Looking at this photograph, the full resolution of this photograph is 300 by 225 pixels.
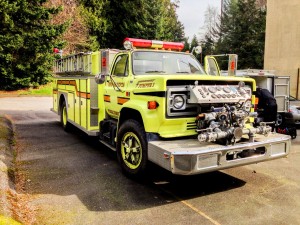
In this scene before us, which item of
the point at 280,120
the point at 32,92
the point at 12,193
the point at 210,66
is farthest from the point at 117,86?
the point at 32,92

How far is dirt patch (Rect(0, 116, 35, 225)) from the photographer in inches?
150

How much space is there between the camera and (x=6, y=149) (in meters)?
6.82

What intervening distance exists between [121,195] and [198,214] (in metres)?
1.22

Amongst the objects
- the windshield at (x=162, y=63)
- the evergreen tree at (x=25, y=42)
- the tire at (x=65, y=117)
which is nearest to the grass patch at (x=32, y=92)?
the evergreen tree at (x=25, y=42)

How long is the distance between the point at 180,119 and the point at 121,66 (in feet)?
6.51

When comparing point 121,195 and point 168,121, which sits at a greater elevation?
point 168,121

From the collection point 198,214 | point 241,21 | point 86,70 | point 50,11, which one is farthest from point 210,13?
point 198,214

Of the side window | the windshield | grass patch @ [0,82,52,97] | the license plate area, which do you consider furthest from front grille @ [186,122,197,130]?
grass patch @ [0,82,52,97]

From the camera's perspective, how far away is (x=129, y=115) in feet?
18.0

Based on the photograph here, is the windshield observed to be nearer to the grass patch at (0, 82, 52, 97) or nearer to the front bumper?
the front bumper

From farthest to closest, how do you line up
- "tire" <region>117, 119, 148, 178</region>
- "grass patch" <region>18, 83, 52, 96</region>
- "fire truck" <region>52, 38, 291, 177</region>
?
"grass patch" <region>18, 83, 52, 96</region> < "tire" <region>117, 119, 148, 178</region> < "fire truck" <region>52, 38, 291, 177</region>

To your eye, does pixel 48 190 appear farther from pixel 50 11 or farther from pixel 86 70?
pixel 50 11

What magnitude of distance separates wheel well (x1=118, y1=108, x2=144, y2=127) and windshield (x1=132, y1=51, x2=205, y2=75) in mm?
720

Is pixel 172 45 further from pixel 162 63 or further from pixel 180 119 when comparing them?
pixel 180 119
